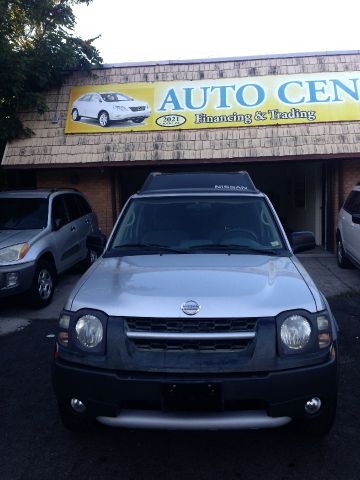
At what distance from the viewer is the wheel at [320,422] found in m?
3.15

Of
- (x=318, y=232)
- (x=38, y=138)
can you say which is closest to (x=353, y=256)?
(x=318, y=232)

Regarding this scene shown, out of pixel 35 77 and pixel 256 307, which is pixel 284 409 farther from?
pixel 35 77

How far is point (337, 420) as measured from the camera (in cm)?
379

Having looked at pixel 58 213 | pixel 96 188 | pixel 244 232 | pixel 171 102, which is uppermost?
pixel 171 102

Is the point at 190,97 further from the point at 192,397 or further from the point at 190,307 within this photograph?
the point at 192,397

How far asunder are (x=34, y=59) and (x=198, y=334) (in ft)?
35.4

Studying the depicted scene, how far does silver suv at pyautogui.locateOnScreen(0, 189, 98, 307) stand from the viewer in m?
6.85

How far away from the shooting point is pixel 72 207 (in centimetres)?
931

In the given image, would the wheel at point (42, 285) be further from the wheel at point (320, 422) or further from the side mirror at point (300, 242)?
the wheel at point (320, 422)

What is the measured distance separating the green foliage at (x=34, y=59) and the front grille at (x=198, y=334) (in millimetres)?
9444

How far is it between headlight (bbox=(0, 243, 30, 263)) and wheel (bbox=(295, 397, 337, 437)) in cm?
485

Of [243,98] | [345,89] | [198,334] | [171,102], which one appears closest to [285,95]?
[243,98]

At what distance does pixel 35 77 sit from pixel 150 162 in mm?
3788

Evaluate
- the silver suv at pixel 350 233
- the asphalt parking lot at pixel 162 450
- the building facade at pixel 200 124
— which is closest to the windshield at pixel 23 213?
the building facade at pixel 200 124
